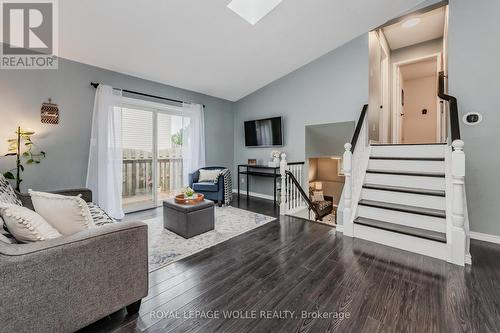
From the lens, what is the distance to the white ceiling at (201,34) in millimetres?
2615

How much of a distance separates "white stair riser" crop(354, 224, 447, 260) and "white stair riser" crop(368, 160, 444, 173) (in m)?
1.05

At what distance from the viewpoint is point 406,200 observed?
2738 millimetres

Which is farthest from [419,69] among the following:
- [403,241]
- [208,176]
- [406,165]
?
[208,176]

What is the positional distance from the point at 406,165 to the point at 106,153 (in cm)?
465

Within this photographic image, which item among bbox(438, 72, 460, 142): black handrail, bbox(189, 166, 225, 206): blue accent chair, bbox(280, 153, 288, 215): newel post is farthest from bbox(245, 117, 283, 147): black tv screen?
bbox(438, 72, 460, 142): black handrail

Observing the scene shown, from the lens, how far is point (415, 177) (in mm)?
2822

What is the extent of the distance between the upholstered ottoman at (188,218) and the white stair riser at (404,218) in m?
2.09

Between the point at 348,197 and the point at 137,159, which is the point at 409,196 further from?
the point at 137,159

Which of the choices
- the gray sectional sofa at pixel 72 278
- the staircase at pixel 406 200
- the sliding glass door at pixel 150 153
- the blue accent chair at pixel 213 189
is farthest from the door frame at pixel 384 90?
the gray sectional sofa at pixel 72 278

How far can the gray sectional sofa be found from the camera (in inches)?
40.9

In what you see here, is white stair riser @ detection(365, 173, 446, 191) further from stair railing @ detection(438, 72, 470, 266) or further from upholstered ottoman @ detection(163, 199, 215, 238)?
upholstered ottoman @ detection(163, 199, 215, 238)

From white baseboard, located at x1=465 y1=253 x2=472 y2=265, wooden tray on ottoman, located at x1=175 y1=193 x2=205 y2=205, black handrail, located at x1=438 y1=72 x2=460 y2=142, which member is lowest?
white baseboard, located at x1=465 y1=253 x2=472 y2=265

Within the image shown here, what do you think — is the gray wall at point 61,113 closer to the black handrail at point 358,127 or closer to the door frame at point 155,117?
the door frame at point 155,117

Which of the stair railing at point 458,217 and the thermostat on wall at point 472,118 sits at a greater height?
the thermostat on wall at point 472,118
